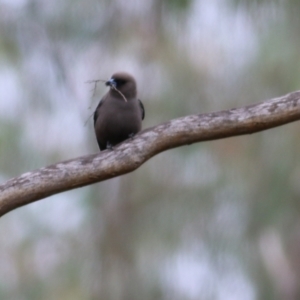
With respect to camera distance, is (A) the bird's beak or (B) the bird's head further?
(B) the bird's head

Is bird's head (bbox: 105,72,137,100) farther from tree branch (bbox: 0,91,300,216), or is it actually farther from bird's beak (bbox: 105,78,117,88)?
tree branch (bbox: 0,91,300,216)

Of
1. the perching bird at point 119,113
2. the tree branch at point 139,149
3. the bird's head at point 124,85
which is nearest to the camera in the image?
the tree branch at point 139,149

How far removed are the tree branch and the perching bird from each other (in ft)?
3.09

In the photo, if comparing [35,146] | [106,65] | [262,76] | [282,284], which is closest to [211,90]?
[262,76]

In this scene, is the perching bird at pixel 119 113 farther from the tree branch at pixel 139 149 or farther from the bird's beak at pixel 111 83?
the tree branch at pixel 139 149

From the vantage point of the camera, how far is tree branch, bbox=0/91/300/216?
3891 millimetres

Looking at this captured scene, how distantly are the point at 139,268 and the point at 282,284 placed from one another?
4.53 feet

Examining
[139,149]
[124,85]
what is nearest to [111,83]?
[124,85]

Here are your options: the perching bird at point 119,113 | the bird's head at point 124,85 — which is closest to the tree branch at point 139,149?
the perching bird at point 119,113

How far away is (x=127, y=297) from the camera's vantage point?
20.7 feet

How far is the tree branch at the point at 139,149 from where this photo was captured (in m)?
3.89

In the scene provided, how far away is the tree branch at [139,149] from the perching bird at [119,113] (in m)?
0.94

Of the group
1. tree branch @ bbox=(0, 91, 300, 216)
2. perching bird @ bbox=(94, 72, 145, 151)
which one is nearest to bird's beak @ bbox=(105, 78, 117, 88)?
perching bird @ bbox=(94, 72, 145, 151)

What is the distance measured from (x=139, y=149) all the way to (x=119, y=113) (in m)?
1.04
